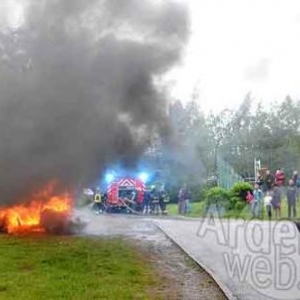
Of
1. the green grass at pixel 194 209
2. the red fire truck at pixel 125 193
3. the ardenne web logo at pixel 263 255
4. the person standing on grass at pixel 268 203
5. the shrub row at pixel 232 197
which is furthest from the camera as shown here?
the red fire truck at pixel 125 193

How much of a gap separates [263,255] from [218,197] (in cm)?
1532

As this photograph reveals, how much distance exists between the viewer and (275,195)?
19.2 meters

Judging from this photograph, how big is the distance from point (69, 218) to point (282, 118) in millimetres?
31541

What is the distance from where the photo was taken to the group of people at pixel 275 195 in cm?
1845

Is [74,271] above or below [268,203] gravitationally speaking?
below

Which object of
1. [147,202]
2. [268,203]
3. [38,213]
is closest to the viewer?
[38,213]

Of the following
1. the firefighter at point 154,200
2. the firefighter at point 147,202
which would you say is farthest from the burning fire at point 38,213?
the firefighter at point 147,202

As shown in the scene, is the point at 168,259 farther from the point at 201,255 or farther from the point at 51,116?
the point at 51,116

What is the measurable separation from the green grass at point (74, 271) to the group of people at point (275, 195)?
6528 mm

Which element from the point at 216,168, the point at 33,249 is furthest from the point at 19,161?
the point at 216,168

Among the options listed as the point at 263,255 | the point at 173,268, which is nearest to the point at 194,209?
the point at 263,255

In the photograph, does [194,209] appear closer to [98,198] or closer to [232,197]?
[232,197]

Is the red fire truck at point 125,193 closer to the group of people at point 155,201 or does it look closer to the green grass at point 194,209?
the group of people at point 155,201

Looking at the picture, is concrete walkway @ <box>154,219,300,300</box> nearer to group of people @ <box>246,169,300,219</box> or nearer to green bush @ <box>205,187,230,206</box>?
group of people @ <box>246,169,300,219</box>
